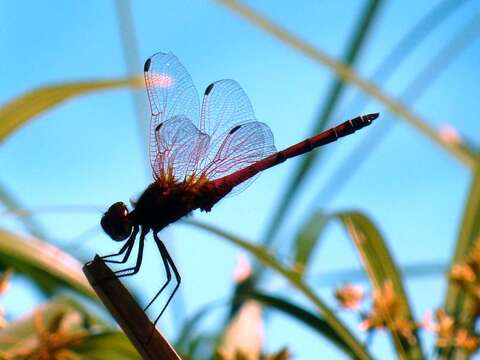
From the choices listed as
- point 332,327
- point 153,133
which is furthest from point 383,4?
point 153,133

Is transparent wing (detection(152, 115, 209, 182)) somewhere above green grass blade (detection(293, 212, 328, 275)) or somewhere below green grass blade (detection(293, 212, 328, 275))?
below

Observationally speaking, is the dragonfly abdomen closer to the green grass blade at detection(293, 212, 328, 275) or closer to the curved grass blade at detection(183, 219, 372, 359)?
the curved grass blade at detection(183, 219, 372, 359)

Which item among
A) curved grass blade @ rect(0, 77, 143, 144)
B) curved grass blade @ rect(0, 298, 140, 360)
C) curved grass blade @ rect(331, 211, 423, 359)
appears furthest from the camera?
curved grass blade @ rect(331, 211, 423, 359)

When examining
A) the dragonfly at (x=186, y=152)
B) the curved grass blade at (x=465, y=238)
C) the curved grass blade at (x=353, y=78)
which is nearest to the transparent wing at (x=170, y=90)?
the dragonfly at (x=186, y=152)

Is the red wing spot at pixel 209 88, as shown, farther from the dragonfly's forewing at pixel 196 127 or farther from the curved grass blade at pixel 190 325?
the curved grass blade at pixel 190 325

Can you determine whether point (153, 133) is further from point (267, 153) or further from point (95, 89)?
point (95, 89)

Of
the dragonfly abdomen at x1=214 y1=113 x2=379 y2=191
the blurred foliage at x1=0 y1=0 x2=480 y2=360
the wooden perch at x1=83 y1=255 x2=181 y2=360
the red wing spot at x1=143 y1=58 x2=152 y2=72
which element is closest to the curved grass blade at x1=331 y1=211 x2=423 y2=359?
the blurred foliage at x1=0 y1=0 x2=480 y2=360
